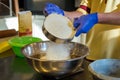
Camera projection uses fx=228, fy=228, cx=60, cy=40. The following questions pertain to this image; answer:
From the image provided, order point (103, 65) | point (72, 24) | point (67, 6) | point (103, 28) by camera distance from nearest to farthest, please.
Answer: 1. point (103, 65)
2. point (72, 24)
3. point (103, 28)
4. point (67, 6)

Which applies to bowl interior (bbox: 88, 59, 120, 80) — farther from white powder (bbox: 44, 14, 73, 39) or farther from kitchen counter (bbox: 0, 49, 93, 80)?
white powder (bbox: 44, 14, 73, 39)

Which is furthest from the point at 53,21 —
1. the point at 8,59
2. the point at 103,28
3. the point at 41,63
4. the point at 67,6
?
the point at 67,6

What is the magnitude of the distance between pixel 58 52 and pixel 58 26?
0.33ft

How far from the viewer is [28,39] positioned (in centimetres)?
114

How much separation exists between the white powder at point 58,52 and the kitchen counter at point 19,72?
0.08 m

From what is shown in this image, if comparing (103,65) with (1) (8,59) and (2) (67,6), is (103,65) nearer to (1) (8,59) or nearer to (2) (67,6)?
(1) (8,59)

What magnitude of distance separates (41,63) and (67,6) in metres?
1.53

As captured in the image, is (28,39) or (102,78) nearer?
(102,78)

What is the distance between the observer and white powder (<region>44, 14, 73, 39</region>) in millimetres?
840

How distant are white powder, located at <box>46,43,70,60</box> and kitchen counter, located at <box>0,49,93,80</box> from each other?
78 millimetres

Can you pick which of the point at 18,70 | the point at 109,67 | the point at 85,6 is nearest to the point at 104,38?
the point at 85,6

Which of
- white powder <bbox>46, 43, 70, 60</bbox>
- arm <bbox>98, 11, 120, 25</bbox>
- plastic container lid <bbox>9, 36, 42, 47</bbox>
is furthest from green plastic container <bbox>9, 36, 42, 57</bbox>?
arm <bbox>98, 11, 120, 25</bbox>

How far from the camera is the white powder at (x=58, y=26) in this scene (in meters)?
0.84

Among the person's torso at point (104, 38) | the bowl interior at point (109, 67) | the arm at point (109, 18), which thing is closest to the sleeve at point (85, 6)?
the person's torso at point (104, 38)
